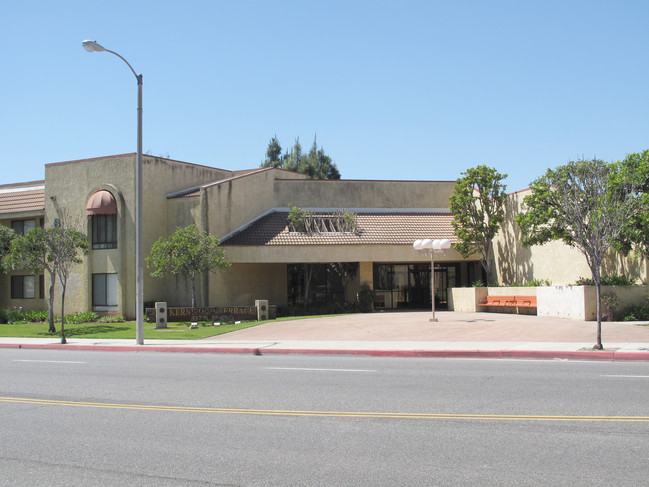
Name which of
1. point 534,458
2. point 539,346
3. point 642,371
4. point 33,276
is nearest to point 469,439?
point 534,458

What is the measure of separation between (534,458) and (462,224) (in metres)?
24.1

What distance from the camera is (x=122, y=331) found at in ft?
81.1

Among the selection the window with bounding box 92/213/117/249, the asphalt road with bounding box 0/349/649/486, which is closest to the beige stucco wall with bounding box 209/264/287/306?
the window with bounding box 92/213/117/249

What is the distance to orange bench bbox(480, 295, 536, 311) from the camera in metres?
25.0

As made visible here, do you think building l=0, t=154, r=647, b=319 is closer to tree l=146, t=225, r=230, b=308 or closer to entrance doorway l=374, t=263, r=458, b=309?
entrance doorway l=374, t=263, r=458, b=309

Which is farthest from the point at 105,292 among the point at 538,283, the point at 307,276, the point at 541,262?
the point at 541,262

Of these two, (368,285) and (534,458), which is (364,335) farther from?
(534,458)

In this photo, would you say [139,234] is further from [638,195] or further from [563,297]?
[638,195]

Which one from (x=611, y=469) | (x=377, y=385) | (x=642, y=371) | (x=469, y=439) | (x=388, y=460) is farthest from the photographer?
(x=642, y=371)

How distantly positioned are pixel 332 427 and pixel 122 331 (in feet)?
62.5

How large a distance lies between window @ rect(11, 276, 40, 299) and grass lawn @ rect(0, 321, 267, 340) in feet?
20.5

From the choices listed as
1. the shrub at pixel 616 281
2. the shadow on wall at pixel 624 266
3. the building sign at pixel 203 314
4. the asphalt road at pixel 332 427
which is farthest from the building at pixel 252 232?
the asphalt road at pixel 332 427

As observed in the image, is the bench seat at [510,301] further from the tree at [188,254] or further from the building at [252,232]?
the tree at [188,254]

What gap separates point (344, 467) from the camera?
596cm
